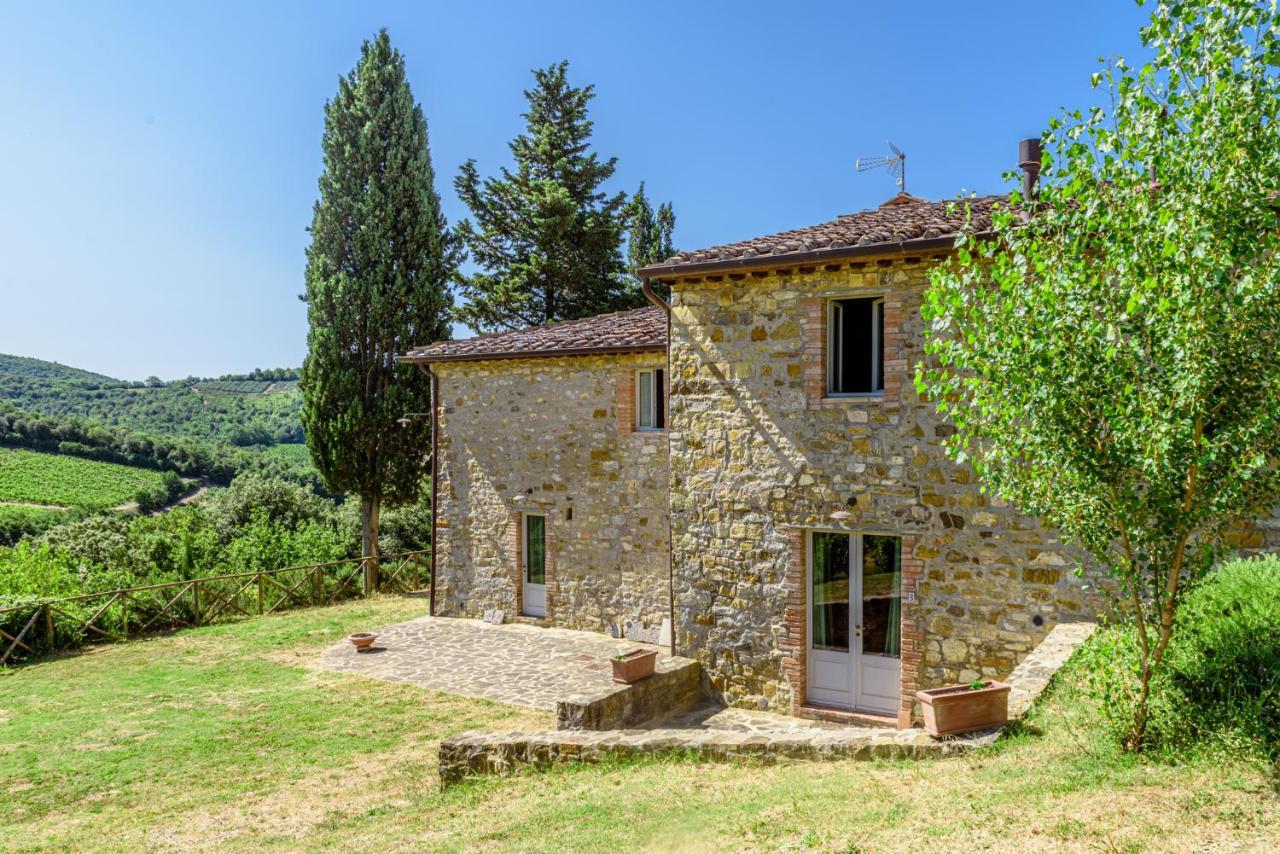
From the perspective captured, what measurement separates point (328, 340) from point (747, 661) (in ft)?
44.0

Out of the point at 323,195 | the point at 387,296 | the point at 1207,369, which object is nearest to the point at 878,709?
the point at 1207,369

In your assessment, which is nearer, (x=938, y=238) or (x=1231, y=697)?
(x=1231, y=697)

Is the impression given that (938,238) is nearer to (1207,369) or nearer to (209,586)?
(1207,369)

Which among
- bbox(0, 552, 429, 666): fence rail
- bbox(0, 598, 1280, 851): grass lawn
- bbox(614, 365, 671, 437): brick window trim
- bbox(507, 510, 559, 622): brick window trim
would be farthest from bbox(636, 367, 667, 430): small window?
bbox(0, 552, 429, 666): fence rail

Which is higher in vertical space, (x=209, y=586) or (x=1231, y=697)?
(x=1231, y=697)

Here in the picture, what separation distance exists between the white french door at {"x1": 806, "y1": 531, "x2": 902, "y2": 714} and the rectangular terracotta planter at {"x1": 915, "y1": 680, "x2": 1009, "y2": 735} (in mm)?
2483

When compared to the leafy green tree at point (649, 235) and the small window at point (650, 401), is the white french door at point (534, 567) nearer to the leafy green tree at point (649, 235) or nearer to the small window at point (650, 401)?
the small window at point (650, 401)

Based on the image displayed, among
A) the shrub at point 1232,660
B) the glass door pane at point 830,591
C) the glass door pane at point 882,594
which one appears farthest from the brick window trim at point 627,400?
the shrub at point 1232,660

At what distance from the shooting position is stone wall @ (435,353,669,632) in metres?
12.3

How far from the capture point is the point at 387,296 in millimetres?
18766

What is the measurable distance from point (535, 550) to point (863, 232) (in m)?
7.93

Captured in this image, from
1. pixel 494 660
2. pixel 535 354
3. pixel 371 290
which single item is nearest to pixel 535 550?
pixel 494 660

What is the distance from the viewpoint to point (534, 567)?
1373cm

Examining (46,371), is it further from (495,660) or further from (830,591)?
(830,591)
